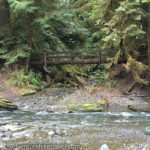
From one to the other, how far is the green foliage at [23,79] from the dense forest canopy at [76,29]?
3.05ft

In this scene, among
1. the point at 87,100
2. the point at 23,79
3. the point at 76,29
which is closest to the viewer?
the point at 87,100

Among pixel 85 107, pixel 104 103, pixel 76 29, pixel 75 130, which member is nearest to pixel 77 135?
pixel 75 130

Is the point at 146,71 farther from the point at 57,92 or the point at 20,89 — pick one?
the point at 20,89

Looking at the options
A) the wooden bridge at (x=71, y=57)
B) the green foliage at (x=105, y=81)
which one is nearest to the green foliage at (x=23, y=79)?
the wooden bridge at (x=71, y=57)

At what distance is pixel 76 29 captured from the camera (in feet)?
70.7

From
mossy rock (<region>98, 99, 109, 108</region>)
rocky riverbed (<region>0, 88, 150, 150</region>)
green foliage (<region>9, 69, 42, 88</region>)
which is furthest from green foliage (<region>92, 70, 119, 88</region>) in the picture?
green foliage (<region>9, 69, 42, 88</region>)

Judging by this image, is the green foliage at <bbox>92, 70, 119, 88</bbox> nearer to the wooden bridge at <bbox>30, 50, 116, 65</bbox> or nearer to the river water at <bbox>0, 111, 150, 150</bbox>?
the wooden bridge at <bbox>30, 50, 116, 65</bbox>

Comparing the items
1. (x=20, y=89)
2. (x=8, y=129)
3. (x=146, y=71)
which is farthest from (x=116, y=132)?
(x=20, y=89)

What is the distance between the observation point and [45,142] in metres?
4.93

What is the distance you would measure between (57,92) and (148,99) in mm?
5648

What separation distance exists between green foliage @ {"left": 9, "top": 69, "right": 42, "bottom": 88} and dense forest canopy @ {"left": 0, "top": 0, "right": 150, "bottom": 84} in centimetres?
93

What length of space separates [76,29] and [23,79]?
9.39 m

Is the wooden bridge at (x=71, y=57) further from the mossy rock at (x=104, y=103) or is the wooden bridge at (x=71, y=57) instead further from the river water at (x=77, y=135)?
the river water at (x=77, y=135)

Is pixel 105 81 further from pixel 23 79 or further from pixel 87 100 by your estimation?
pixel 23 79
